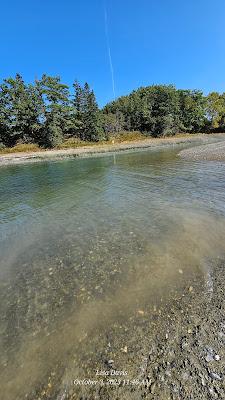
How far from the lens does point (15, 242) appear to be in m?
8.80

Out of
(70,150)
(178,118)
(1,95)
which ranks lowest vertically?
(70,150)

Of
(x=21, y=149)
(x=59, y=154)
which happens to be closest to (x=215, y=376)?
(x=59, y=154)

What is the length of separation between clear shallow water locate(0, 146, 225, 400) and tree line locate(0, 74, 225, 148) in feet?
180

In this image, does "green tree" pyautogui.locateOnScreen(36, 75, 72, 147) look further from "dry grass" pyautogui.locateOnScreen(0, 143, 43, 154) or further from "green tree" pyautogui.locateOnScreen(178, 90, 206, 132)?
"green tree" pyautogui.locateOnScreen(178, 90, 206, 132)

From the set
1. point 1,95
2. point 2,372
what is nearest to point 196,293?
point 2,372

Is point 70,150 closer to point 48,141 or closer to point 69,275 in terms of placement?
point 48,141

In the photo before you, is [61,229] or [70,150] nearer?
[61,229]

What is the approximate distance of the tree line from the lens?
6588 centimetres

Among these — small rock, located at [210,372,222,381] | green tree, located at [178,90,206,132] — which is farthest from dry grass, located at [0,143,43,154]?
small rock, located at [210,372,222,381]

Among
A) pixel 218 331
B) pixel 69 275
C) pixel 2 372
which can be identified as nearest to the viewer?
pixel 2 372

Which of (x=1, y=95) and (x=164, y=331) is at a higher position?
(x=1, y=95)

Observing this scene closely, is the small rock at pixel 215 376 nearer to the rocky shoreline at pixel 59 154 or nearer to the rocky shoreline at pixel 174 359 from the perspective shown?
the rocky shoreline at pixel 174 359

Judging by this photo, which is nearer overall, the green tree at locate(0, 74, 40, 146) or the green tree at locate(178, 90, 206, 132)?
the green tree at locate(0, 74, 40, 146)

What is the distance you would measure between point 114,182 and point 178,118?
251ft
